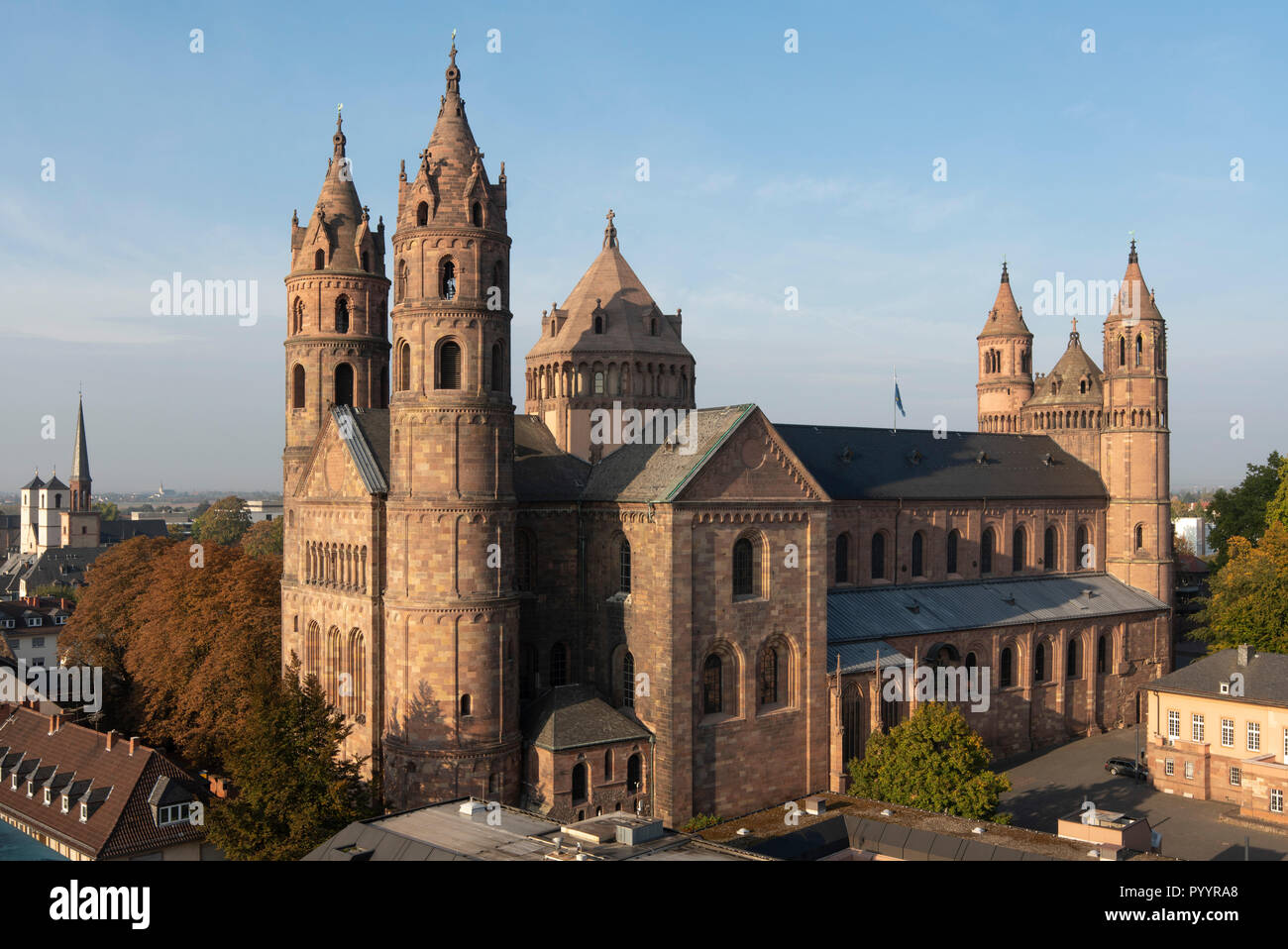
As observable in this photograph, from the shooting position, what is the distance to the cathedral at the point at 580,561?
4456cm

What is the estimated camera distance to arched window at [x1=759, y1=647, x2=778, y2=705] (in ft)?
165

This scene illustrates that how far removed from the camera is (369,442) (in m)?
49.4

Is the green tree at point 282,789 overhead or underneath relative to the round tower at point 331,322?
underneath

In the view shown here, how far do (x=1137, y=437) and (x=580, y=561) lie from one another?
4733 cm

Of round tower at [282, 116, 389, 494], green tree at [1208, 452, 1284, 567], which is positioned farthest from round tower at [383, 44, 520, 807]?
green tree at [1208, 452, 1284, 567]

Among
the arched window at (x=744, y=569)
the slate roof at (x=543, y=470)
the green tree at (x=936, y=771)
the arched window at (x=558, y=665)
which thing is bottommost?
the green tree at (x=936, y=771)

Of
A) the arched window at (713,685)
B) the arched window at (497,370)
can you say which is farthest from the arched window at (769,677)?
the arched window at (497,370)

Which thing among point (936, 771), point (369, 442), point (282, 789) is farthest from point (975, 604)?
point (282, 789)

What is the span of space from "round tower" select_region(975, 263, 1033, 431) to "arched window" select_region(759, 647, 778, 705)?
158 ft

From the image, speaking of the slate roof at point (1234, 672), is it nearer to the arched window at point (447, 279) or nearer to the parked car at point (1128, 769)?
the parked car at point (1128, 769)

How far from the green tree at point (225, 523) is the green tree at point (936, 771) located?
12564cm

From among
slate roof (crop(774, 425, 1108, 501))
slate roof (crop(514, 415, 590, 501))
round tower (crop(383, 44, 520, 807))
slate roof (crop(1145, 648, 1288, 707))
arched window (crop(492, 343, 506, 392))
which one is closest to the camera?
round tower (crop(383, 44, 520, 807))

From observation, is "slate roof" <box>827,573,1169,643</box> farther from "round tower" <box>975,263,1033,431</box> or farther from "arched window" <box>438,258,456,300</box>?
"arched window" <box>438,258,456,300</box>
